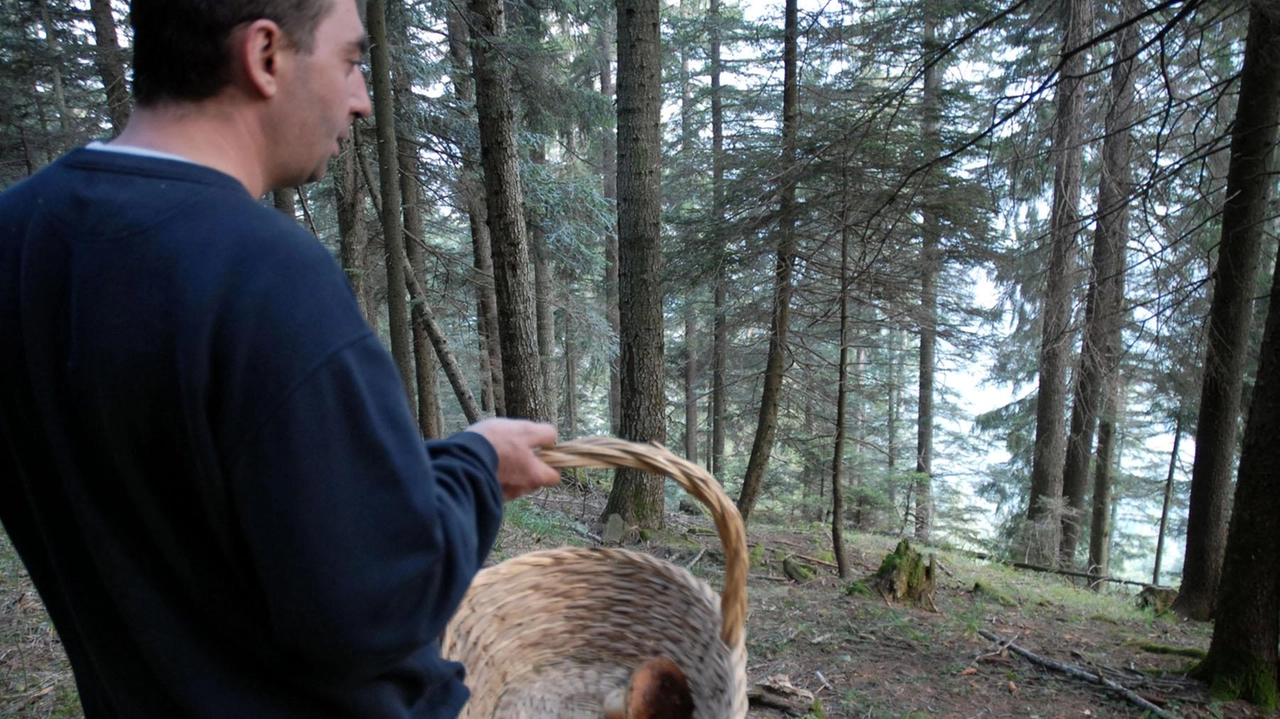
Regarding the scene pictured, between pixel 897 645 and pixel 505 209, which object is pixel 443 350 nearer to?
pixel 505 209

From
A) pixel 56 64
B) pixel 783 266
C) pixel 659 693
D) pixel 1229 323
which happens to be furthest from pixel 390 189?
pixel 1229 323

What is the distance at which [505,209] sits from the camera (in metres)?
5.83

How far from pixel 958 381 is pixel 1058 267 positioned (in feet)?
62.2

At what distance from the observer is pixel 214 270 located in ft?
2.50

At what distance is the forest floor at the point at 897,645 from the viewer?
3.41 m

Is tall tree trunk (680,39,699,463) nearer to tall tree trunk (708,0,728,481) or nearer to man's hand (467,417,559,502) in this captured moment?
tall tree trunk (708,0,728,481)

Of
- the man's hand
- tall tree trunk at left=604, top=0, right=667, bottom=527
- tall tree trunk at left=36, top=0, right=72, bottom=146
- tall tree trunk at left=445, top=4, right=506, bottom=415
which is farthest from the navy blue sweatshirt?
tall tree trunk at left=36, top=0, right=72, bottom=146

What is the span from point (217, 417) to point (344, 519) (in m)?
0.17

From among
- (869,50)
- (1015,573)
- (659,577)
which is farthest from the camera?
(1015,573)

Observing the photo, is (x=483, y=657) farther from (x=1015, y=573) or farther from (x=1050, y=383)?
(x=1050, y=383)

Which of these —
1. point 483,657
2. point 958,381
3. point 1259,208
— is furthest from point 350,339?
point 958,381

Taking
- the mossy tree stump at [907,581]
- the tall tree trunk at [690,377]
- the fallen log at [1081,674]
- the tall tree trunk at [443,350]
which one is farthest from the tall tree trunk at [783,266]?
the tall tree trunk at [690,377]

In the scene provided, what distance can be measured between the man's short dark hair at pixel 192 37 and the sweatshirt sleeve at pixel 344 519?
1.33ft

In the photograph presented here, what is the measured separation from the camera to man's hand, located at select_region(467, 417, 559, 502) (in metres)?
1.14
